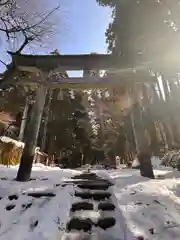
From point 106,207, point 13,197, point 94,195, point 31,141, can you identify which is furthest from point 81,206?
point 31,141

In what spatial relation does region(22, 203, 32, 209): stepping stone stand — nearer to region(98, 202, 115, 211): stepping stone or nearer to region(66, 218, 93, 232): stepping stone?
region(66, 218, 93, 232): stepping stone

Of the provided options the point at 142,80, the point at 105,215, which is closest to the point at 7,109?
the point at 142,80

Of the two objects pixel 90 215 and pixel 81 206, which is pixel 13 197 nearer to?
pixel 81 206

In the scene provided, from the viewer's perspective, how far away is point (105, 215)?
196 inches

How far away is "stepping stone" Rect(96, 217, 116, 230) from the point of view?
459cm

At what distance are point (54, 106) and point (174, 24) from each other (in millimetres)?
16201

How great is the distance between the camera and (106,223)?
4.63 metres

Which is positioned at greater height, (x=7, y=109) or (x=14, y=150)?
(x=7, y=109)

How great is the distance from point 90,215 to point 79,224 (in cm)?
41

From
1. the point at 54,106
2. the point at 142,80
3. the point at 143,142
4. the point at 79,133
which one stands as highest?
the point at 54,106

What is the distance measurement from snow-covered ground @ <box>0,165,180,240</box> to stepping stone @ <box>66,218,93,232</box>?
0.10m

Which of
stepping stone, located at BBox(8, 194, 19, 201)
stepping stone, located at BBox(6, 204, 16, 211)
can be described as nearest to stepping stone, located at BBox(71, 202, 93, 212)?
stepping stone, located at BBox(6, 204, 16, 211)

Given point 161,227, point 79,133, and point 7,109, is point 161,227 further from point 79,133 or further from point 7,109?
point 79,133

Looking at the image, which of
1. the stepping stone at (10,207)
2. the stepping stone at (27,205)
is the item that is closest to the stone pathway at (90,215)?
the stepping stone at (27,205)
